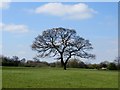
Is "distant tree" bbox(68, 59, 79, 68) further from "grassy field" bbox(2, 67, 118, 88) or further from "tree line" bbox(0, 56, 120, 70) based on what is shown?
"grassy field" bbox(2, 67, 118, 88)

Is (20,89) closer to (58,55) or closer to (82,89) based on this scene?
(82,89)

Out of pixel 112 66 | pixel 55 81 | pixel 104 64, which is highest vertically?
pixel 55 81

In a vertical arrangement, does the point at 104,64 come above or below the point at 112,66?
above

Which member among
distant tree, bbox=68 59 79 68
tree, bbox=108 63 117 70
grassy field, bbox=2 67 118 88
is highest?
grassy field, bbox=2 67 118 88

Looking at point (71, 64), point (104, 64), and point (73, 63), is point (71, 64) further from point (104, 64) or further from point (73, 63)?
point (104, 64)

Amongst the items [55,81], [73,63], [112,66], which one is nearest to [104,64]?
[112,66]

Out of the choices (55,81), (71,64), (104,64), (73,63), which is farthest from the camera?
(71,64)

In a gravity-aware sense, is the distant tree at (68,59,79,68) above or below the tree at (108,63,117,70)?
above

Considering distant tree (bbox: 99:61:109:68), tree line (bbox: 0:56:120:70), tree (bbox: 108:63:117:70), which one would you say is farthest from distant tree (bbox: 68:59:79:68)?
tree (bbox: 108:63:117:70)

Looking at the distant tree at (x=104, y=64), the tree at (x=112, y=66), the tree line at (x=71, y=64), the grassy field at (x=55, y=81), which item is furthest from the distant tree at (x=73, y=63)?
the grassy field at (x=55, y=81)

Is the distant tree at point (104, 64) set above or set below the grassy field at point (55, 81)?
below

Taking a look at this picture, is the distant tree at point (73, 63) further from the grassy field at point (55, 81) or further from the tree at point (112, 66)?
the grassy field at point (55, 81)

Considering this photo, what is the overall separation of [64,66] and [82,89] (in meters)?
48.9

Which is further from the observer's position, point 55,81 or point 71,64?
Result: point 71,64
